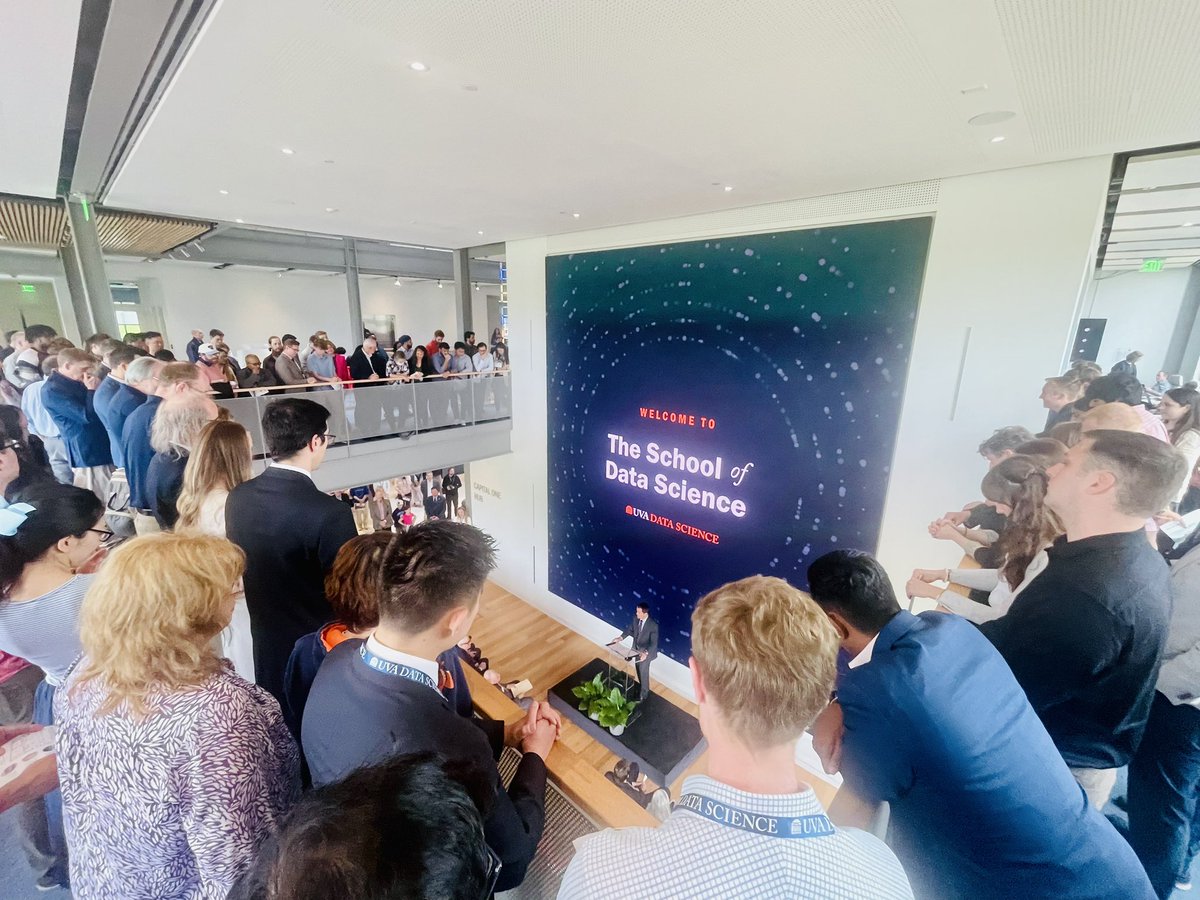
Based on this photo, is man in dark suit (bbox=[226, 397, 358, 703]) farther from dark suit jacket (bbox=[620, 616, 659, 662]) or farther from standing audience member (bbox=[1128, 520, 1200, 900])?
dark suit jacket (bbox=[620, 616, 659, 662])

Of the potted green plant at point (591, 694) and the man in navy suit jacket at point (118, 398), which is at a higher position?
the man in navy suit jacket at point (118, 398)

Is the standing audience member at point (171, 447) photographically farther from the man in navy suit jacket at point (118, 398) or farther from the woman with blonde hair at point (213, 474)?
the man in navy suit jacket at point (118, 398)

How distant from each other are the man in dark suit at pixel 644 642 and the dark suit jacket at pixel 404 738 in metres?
5.31

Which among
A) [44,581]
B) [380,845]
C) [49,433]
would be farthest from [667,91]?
[49,433]

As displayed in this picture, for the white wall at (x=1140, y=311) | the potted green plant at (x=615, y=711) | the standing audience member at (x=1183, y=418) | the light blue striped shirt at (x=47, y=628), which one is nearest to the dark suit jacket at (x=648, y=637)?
the potted green plant at (x=615, y=711)

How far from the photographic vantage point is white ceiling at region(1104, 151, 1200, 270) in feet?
11.8

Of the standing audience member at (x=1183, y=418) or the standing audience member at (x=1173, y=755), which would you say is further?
the standing audience member at (x=1183, y=418)

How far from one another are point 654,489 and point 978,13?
495 cm

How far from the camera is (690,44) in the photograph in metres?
1.99

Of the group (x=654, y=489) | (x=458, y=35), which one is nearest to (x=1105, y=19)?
(x=458, y=35)

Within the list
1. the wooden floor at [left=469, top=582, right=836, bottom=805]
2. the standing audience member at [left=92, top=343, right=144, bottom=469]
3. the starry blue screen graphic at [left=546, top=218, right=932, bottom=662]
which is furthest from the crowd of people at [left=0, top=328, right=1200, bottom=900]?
the wooden floor at [left=469, top=582, right=836, bottom=805]

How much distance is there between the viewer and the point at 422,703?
3.71ft

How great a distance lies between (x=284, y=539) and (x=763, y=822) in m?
2.00

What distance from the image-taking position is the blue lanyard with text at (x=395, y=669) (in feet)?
3.87
